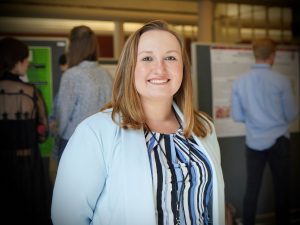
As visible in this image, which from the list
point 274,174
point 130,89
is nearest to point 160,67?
point 130,89

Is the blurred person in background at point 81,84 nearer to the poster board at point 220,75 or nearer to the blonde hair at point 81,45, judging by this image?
the blonde hair at point 81,45

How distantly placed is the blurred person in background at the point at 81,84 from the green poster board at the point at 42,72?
3.04 ft

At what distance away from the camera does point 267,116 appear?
2.71 m

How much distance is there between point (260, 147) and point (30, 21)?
5.20 metres

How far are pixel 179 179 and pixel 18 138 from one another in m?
1.27

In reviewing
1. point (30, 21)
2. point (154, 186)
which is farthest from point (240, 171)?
point (30, 21)

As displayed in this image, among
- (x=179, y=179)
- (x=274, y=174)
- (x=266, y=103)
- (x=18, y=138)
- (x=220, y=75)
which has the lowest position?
(x=274, y=174)

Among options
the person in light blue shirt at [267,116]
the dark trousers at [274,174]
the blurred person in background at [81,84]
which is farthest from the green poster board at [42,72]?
the dark trousers at [274,174]

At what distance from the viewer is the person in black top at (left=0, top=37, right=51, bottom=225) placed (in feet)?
6.82

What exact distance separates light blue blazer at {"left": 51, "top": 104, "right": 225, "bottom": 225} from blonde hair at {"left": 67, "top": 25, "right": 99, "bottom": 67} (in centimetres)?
102

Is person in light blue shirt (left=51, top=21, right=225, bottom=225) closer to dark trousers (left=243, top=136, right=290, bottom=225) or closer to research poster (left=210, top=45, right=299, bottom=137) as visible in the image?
dark trousers (left=243, top=136, right=290, bottom=225)

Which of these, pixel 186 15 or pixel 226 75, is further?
pixel 186 15

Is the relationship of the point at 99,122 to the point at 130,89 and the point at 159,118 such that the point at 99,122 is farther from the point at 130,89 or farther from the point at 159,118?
the point at 159,118

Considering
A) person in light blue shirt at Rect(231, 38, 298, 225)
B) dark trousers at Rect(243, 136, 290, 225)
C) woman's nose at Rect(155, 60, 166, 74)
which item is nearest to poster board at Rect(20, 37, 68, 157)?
person in light blue shirt at Rect(231, 38, 298, 225)
